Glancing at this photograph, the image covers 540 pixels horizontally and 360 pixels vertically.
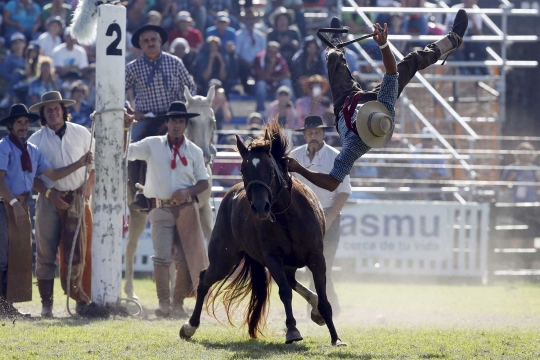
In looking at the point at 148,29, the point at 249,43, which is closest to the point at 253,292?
the point at 148,29

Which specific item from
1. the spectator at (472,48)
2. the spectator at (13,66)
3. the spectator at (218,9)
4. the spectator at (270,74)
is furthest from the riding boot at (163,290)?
the spectator at (472,48)

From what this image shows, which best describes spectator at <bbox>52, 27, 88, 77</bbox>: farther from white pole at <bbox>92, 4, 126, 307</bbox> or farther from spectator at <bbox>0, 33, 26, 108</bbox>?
white pole at <bbox>92, 4, 126, 307</bbox>

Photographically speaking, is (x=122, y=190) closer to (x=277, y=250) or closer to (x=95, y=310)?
(x=95, y=310)

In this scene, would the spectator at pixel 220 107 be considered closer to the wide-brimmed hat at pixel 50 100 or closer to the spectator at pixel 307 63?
the spectator at pixel 307 63

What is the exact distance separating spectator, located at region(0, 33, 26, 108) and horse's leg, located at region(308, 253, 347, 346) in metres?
10.1

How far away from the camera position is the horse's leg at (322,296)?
23.5 ft

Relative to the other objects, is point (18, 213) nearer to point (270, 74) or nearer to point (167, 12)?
point (270, 74)

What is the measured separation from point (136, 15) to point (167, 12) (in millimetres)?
623

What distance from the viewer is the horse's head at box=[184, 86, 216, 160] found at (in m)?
10.9

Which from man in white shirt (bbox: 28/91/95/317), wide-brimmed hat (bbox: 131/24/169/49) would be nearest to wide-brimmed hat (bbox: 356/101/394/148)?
man in white shirt (bbox: 28/91/95/317)

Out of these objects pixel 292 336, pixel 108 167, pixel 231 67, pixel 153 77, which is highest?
pixel 231 67

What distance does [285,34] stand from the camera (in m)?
17.0

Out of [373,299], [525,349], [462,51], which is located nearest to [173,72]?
[373,299]

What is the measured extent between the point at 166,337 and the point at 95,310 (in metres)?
1.89
